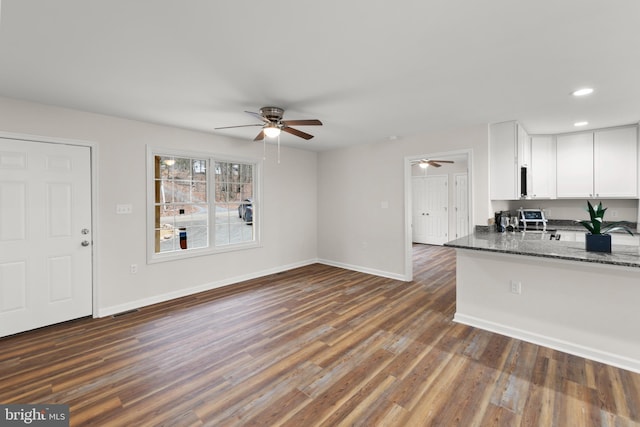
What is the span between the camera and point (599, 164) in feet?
13.9

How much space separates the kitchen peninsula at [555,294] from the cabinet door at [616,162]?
6.32ft

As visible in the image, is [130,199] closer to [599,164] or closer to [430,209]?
[599,164]

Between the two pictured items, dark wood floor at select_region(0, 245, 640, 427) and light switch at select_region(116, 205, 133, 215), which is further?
light switch at select_region(116, 205, 133, 215)

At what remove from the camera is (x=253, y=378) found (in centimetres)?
226

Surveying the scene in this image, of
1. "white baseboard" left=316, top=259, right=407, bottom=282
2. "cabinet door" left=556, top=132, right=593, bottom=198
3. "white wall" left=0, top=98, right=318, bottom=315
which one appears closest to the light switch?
"white wall" left=0, top=98, right=318, bottom=315

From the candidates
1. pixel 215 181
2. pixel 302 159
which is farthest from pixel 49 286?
pixel 302 159

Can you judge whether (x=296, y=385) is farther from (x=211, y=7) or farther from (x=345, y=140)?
(x=345, y=140)

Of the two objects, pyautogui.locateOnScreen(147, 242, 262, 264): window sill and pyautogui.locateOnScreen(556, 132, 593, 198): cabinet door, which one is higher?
pyautogui.locateOnScreen(556, 132, 593, 198): cabinet door

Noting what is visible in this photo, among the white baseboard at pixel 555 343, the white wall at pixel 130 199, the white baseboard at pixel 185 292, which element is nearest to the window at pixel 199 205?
the white wall at pixel 130 199

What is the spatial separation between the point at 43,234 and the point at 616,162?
7510 millimetres

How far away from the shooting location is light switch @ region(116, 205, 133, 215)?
3670 millimetres

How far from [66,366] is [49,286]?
4.21 ft

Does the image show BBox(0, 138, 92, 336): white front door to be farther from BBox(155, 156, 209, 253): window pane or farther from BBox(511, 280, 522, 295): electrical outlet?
BBox(511, 280, 522, 295): electrical outlet

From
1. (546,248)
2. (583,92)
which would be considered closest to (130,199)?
(546,248)
